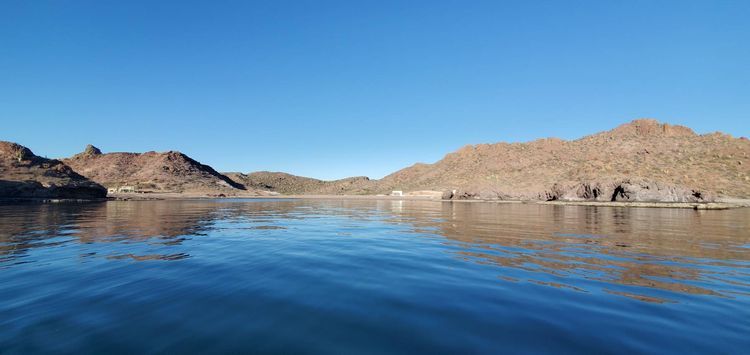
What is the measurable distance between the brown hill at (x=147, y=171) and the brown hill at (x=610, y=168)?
97832 mm

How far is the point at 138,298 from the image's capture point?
5863 millimetres

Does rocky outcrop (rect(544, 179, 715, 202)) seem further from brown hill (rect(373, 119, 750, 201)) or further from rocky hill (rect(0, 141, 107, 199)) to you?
rocky hill (rect(0, 141, 107, 199))

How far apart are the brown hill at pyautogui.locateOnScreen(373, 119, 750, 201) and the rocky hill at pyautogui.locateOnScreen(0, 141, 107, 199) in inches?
3556

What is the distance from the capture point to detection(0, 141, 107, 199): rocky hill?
59.9 meters

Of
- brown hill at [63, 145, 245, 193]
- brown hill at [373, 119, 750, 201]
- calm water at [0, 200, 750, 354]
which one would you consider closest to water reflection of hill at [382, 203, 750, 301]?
calm water at [0, 200, 750, 354]

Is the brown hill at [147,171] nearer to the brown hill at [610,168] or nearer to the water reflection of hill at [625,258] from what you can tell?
the brown hill at [610,168]

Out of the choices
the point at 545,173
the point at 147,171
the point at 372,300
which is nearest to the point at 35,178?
the point at 372,300

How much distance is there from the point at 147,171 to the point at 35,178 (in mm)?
101001

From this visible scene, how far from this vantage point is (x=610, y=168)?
275 ft

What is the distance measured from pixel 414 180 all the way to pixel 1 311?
508ft

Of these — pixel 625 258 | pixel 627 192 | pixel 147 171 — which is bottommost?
pixel 625 258

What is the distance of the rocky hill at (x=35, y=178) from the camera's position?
59.9m

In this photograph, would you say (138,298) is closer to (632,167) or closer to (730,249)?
(730,249)

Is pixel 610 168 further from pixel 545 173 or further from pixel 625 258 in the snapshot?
pixel 625 258
